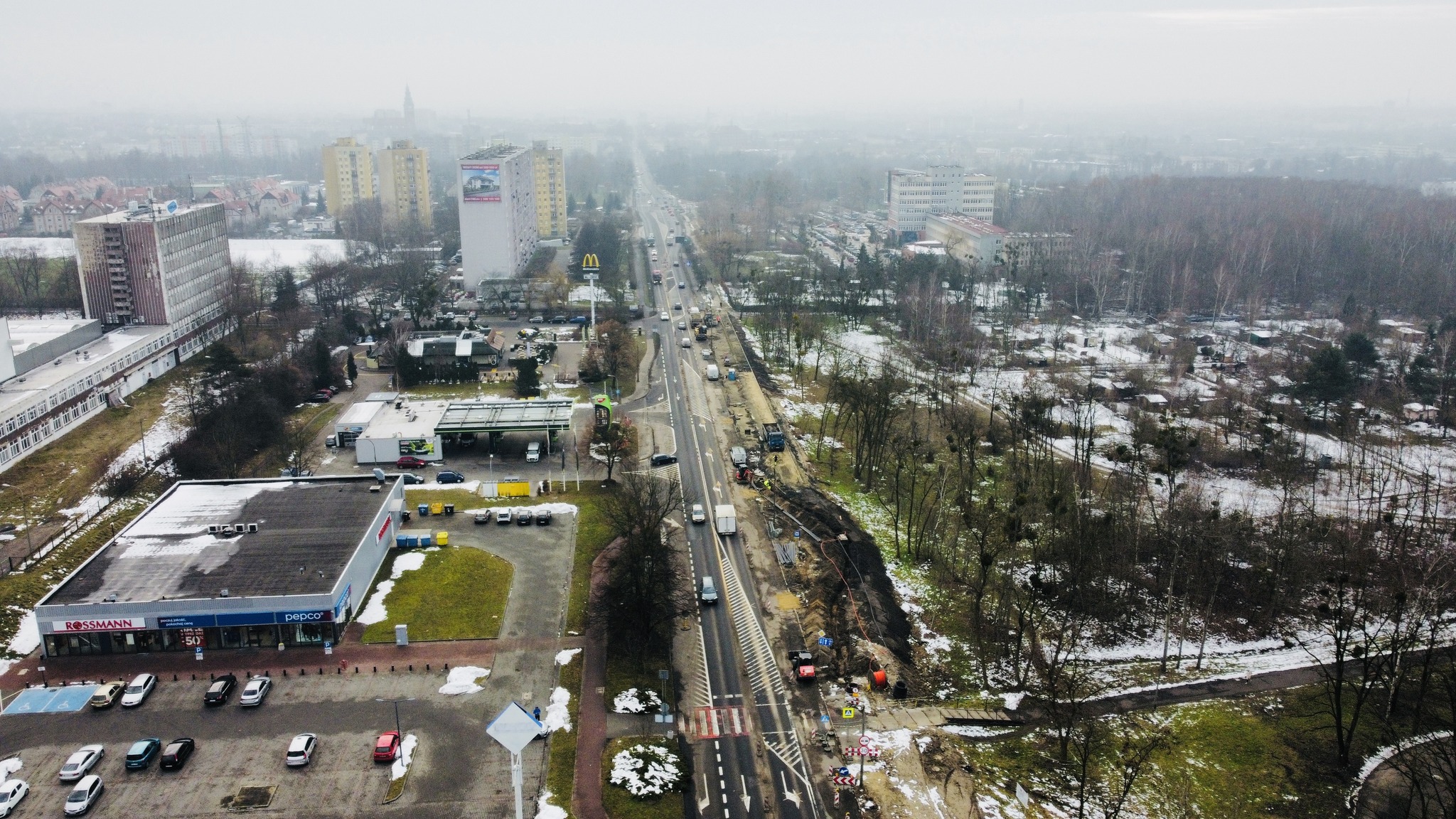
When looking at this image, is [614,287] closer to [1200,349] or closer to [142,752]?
[1200,349]

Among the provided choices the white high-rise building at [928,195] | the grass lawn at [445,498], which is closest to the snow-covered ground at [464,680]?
the grass lawn at [445,498]

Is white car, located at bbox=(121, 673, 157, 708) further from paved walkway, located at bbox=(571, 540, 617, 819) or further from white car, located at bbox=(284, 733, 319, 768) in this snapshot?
paved walkway, located at bbox=(571, 540, 617, 819)

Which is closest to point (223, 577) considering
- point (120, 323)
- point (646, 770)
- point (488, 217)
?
point (646, 770)

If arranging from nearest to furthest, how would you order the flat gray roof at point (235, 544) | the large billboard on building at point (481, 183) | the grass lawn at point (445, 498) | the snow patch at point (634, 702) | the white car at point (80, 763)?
1. the white car at point (80, 763)
2. the snow patch at point (634, 702)
3. the flat gray roof at point (235, 544)
4. the grass lawn at point (445, 498)
5. the large billboard on building at point (481, 183)

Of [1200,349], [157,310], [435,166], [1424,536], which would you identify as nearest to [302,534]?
[157,310]

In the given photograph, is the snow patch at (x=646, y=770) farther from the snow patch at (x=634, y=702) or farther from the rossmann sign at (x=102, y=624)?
the rossmann sign at (x=102, y=624)

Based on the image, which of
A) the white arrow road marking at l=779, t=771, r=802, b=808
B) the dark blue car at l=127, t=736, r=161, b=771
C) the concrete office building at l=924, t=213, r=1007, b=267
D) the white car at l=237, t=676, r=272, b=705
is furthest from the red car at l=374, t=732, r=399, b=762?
the concrete office building at l=924, t=213, r=1007, b=267
